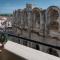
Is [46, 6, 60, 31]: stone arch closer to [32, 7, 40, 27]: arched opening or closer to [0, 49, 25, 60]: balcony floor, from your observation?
[32, 7, 40, 27]: arched opening

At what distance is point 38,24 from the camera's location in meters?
2.04

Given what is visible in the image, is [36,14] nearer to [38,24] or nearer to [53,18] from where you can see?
[38,24]

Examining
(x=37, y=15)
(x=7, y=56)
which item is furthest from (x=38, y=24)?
(x=7, y=56)

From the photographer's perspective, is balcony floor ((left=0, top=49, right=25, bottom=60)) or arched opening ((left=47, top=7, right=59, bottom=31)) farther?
arched opening ((left=47, top=7, right=59, bottom=31))

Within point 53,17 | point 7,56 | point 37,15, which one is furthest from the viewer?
point 37,15

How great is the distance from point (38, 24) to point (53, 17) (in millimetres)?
271

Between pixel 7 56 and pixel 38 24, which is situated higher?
pixel 38 24

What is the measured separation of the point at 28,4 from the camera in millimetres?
2193

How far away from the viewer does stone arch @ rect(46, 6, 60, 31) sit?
1847 millimetres

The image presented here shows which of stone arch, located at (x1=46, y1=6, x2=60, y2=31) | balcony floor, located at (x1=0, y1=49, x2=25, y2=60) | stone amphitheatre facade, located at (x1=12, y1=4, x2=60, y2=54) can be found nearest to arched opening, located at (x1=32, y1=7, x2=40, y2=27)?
stone amphitheatre facade, located at (x1=12, y1=4, x2=60, y2=54)

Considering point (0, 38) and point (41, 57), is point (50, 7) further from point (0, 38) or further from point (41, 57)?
point (41, 57)

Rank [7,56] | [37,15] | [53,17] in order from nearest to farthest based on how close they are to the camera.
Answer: [7,56] → [53,17] → [37,15]

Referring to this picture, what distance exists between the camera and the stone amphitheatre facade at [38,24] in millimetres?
1883

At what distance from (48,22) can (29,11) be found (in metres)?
0.35
